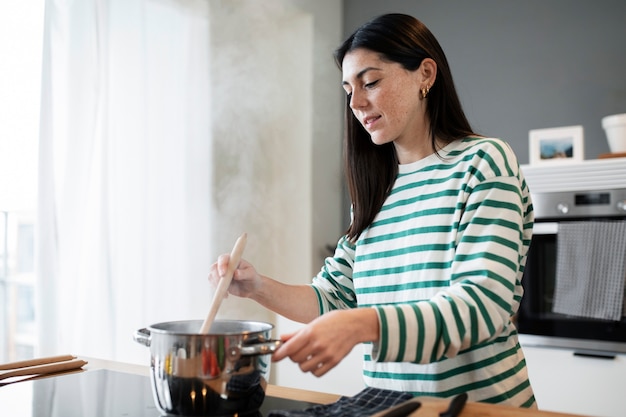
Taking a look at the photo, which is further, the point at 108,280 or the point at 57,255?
the point at 108,280

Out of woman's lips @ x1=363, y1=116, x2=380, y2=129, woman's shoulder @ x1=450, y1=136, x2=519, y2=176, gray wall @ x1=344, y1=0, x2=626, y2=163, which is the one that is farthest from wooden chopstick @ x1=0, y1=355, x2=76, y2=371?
gray wall @ x1=344, y1=0, x2=626, y2=163

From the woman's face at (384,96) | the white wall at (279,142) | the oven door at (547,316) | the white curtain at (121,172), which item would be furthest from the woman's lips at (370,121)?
the white wall at (279,142)

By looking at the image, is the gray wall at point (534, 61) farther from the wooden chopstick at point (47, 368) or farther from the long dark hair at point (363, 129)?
the wooden chopstick at point (47, 368)

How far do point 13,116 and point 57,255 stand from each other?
0.44 metres

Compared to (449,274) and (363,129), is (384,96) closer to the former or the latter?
→ (363,129)

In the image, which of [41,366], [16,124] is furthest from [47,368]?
[16,124]

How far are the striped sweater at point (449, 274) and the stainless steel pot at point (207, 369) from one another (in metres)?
0.16

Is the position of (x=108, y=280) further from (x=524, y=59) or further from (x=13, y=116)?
(x=524, y=59)

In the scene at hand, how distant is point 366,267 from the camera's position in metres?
1.17

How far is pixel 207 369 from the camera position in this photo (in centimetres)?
75

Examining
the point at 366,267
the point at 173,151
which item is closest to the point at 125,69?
the point at 173,151

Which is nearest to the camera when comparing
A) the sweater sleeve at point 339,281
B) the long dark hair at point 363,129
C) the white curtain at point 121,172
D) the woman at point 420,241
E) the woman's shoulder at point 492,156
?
the woman at point 420,241

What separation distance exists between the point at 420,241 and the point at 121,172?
1.47 metres

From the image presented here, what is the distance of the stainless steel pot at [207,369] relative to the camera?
0.75m
